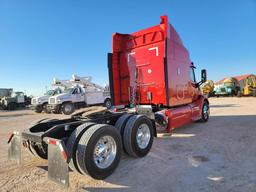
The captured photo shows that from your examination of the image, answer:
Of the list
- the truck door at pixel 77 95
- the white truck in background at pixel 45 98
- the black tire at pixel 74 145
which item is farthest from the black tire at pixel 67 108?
the black tire at pixel 74 145

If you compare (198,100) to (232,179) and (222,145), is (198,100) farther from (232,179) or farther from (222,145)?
(232,179)

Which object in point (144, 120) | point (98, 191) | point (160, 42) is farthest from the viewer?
point (160, 42)

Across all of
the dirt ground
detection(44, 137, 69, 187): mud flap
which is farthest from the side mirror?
detection(44, 137, 69, 187): mud flap

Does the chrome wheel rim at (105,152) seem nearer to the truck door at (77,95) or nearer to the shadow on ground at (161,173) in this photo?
the shadow on ground at (161,173)


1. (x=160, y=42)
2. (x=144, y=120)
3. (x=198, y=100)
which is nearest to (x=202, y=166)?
(x=144, y=120)

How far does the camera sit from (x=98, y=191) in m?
3.04

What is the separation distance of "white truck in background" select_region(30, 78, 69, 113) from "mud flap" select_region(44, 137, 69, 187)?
552 inches

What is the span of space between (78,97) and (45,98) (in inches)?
120

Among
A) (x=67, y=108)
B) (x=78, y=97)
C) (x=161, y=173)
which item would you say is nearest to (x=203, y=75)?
(x=161, y=173)

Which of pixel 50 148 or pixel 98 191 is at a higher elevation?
pixel 50 148

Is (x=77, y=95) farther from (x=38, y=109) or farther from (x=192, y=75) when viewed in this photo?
(x=192, y=75)

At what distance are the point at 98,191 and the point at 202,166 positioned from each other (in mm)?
2097

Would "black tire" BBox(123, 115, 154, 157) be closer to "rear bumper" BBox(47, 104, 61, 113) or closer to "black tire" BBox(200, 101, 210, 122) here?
"black tire" BBox(200, 101, 210, 122)

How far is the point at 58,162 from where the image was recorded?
294 centimetres
